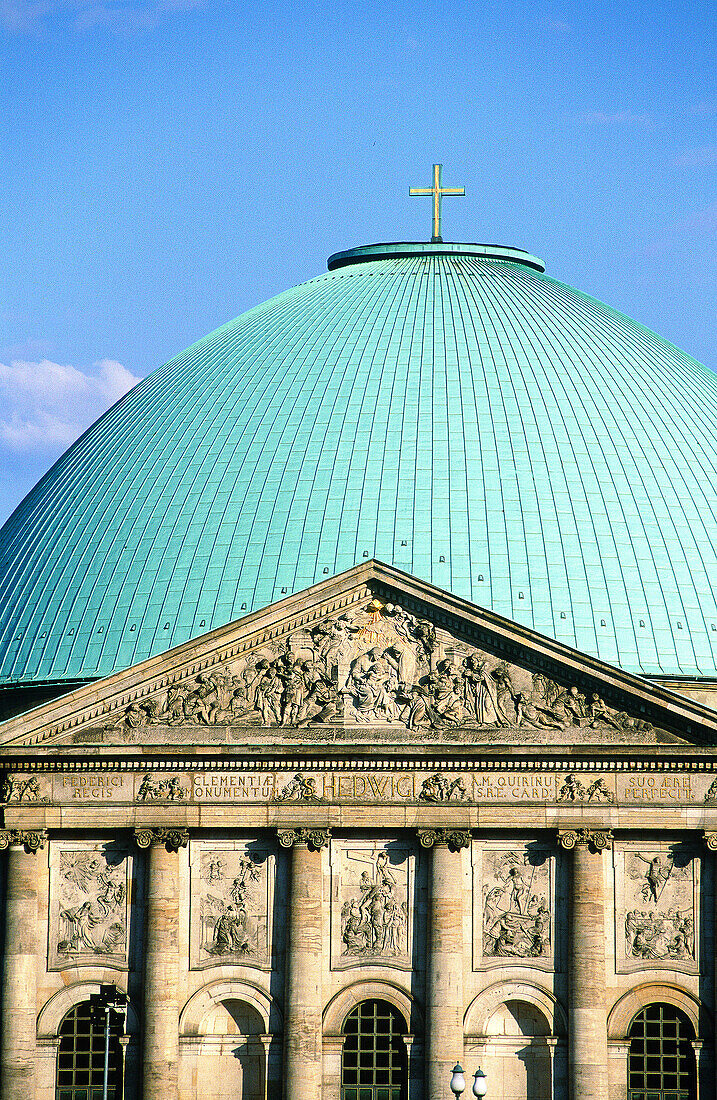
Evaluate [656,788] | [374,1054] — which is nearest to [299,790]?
[374,1054]

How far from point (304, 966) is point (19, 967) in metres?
5.68

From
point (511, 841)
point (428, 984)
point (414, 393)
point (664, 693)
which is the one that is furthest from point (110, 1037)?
point (414, 393)

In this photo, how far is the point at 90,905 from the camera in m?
35.8

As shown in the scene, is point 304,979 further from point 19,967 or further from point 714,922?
point 714,922

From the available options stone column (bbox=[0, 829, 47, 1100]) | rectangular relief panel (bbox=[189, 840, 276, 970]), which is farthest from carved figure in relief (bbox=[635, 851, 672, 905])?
stone column (bbox=[0, 829, 47, 1100])

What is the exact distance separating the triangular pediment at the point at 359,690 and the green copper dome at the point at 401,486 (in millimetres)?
4182

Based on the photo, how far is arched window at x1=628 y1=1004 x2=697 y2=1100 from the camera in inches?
1377

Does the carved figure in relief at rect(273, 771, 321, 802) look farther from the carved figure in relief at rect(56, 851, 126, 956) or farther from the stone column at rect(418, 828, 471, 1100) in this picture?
the carved figure in relief at rect(56, 851, 126, 956)

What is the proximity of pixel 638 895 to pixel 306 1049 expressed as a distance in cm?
720

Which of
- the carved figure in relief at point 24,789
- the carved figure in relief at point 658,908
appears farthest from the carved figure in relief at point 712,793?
the carved figure in relief at point 24,789

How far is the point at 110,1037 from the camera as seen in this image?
35.1 metres

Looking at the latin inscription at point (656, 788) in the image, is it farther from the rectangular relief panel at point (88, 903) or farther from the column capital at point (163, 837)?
the rectangular relief panel at point (88, 903)

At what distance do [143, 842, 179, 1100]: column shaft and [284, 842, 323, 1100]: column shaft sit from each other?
2249 mm

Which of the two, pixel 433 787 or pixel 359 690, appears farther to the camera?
pixel 359 690
